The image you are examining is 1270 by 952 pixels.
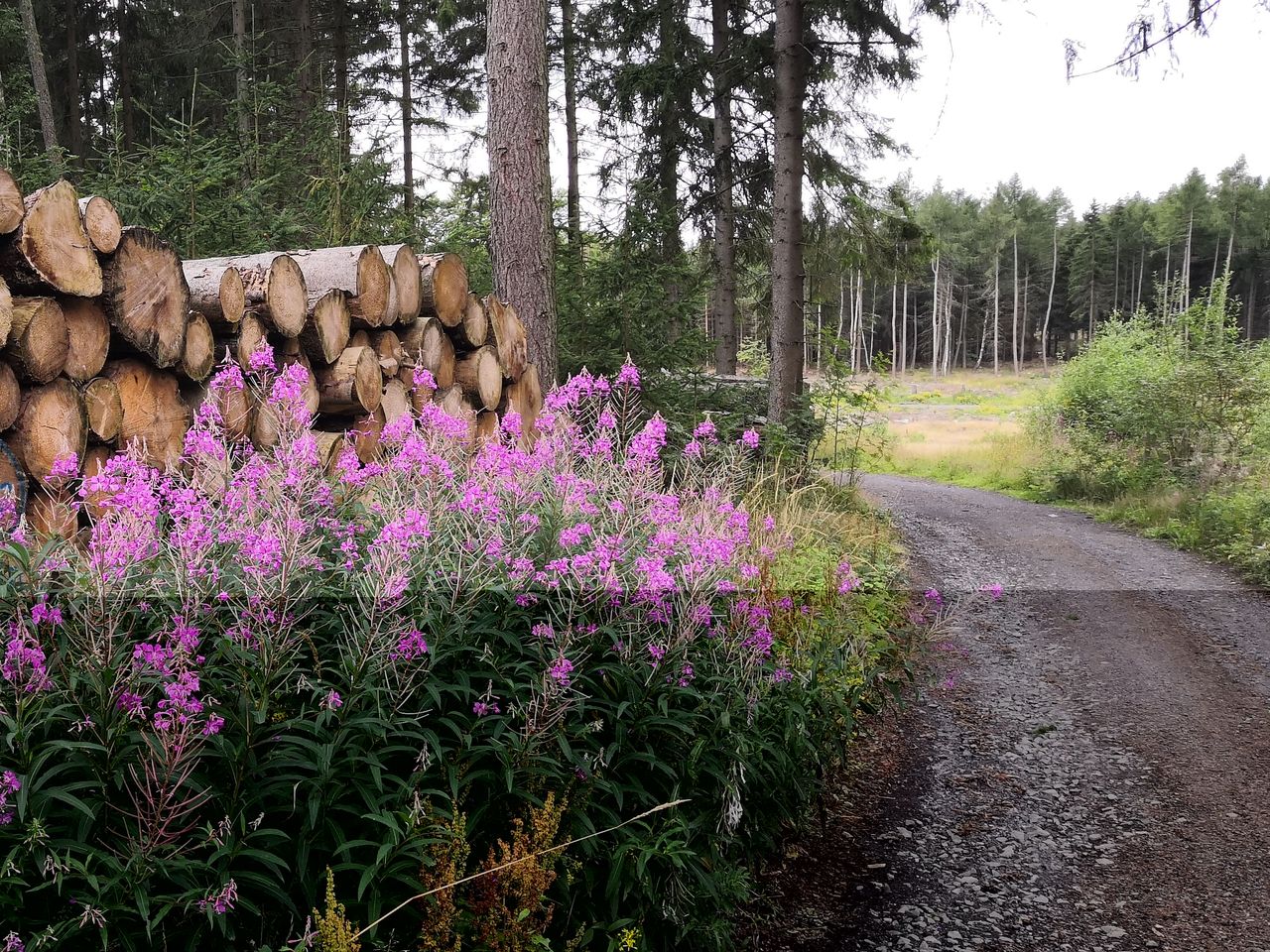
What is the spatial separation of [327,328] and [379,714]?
346 centimetres

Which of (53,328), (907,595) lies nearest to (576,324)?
(907,595)

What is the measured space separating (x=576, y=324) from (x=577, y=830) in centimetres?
724

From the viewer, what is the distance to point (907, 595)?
6801mm

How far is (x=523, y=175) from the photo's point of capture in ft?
23.8

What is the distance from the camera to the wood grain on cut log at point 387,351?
5.54 m

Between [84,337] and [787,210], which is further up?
[787,210]

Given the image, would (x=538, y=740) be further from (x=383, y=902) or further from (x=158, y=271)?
(x=158, y=271)

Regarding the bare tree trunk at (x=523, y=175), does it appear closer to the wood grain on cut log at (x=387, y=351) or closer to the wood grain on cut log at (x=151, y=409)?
the wood grain on cut log at (x=387, y=351)

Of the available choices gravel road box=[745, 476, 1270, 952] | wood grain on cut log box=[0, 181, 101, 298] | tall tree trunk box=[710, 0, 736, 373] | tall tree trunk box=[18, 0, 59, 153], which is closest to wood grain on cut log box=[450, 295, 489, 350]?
wood grain on cut log box=[0, 181, 101, 298]

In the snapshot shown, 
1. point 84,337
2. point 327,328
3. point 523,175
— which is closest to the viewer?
point 84,337

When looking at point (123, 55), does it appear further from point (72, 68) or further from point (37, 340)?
point (37, 340)

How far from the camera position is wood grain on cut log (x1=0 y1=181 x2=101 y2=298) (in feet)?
11.8

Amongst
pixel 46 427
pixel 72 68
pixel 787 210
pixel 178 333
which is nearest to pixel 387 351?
pixel 178 333

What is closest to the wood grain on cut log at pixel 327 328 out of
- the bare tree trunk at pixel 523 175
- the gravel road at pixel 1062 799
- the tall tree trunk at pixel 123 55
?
the bare tree trunk at pixel 523 175
